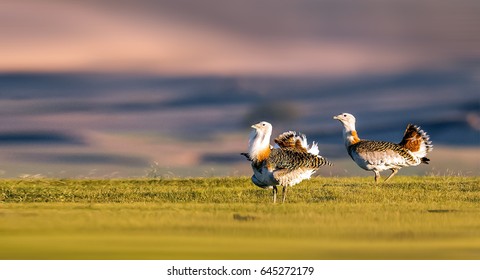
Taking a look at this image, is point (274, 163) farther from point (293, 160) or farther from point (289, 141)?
point (289, 141)

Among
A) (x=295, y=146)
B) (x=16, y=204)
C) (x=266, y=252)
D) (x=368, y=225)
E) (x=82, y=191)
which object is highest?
(x=295, y=146)

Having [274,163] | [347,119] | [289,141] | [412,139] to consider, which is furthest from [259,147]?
[412,139]

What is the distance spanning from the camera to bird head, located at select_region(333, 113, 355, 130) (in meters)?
22.5

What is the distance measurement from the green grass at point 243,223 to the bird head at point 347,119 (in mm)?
3568

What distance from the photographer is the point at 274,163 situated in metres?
16.5

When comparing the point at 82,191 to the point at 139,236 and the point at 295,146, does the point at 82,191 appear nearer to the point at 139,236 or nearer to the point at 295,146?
the point at 295,146

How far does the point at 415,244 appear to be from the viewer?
1016 cm

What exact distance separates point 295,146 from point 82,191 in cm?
596

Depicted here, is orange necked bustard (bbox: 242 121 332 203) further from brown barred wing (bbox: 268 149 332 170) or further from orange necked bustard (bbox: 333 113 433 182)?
orange necked bustard (bbox: 333 113 433 182)

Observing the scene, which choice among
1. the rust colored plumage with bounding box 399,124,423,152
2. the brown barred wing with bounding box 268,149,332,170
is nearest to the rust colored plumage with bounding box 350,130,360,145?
the rust colored plumage with bounding box 399,124,423,152

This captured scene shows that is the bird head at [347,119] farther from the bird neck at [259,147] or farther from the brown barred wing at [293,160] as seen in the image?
the bird neck at [259,147]

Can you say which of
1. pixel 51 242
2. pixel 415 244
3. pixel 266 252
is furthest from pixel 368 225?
pixel 51 242

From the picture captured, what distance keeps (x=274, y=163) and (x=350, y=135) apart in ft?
22.7

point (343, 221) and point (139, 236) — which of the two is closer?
point (139, 236)
